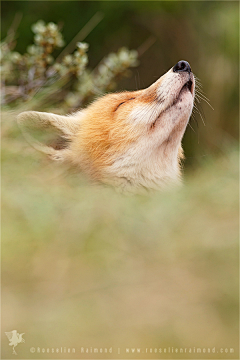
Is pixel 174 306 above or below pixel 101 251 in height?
below

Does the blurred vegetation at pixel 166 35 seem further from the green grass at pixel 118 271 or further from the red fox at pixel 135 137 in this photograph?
the green grass at pixel 118 271

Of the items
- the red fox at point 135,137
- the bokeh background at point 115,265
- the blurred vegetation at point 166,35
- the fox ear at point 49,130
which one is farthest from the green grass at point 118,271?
the blurred vegetation at point 166,35

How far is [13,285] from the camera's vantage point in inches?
48.7

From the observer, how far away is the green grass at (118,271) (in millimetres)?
1092

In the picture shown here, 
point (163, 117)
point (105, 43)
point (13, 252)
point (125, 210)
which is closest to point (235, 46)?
point (105, 43)

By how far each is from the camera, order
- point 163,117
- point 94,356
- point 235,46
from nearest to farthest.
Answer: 1. point 94,356
2. point 163,117
3. point 235,46

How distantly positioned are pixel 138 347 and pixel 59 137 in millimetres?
2395

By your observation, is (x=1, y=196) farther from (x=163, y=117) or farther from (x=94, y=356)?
(x=163, y=117)

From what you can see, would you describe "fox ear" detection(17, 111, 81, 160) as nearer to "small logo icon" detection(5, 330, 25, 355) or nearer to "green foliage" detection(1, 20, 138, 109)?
"green foliage" detection(1, 20, 138, 109)

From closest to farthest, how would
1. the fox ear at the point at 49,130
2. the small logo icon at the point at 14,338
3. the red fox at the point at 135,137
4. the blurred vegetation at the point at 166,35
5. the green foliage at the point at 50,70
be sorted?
the small logo icon at the point at 14,338
the fox ear at the point at 49,130
the red fox at the point at 135,137
the green foliage at the point at 50,70
the blurred vegetation at the point at 166,35

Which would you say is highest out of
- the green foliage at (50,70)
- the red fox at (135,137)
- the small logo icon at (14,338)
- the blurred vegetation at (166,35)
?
the blurred vegetation at (166,35)

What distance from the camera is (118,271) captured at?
1303 mm

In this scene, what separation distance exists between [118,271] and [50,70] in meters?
3.55

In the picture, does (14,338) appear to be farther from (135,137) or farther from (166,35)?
(166,35)
